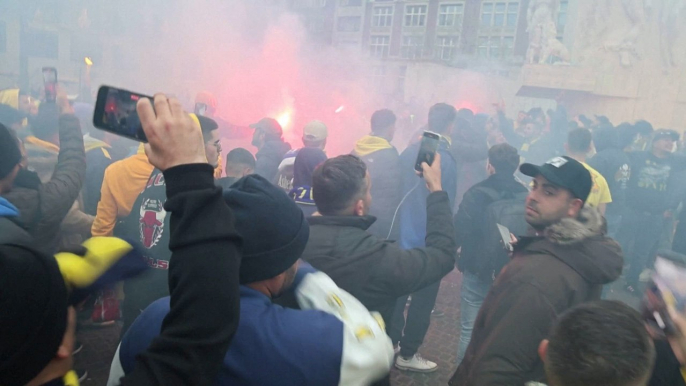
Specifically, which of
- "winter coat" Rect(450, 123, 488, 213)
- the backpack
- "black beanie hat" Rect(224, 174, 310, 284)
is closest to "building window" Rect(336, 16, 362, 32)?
"winter coat" Rect(450, 123, 488, 213)

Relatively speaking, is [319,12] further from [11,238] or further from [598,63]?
[11,238]

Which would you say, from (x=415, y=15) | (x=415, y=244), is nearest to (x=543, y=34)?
(x=415, y=15)

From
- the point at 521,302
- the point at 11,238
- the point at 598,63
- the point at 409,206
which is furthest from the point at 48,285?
the point at 598,63

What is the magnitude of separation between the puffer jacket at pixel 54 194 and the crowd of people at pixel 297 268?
0.04 feet

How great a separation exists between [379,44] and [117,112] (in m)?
24.8

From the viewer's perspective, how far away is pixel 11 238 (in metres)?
1.66

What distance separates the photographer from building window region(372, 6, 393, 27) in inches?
945

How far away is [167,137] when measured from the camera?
36.4 inches

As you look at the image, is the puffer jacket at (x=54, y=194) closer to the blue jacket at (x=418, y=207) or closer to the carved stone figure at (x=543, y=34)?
the blue jacket at (x=418, y=207)

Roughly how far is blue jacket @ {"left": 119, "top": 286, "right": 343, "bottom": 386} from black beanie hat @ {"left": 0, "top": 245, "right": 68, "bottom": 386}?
0.88 feet

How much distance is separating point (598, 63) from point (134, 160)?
1548 cm

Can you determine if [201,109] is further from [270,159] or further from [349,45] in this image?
[349,45]

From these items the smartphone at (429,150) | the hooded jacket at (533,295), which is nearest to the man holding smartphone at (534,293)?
the hooded jacket at (533,295)

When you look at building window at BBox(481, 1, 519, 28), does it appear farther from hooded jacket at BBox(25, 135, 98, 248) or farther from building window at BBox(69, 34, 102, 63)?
hooded jacket at BBox(25, 135, 98, 248)
